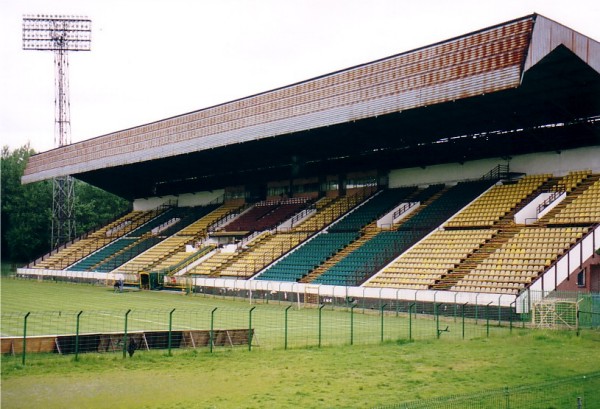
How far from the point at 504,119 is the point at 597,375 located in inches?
984

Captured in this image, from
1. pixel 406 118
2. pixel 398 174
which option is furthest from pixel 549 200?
pixel 398 174

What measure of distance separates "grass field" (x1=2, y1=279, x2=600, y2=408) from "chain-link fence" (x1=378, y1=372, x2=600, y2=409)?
1110mm

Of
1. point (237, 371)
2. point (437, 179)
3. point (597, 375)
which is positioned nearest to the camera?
point (597, 375)

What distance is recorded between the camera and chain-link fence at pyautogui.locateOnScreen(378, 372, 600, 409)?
12836 millimetres

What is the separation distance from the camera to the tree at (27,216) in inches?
3204

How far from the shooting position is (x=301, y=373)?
17094mm

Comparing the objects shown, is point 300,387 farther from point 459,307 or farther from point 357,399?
point 459,307

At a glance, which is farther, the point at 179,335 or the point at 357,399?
the point at 179,335

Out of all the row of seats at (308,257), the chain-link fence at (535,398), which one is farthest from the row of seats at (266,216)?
the chain-link fence at (535,398)

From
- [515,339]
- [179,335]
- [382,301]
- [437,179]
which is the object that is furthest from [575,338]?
[437,179]

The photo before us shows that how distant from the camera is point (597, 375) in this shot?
15344 millimetres

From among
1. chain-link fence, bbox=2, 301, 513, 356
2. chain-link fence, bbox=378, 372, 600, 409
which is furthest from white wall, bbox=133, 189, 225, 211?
chain-link fence, bbox=378, 372, 600, 409

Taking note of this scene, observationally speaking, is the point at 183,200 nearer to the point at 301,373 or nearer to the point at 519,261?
the point at 519,261

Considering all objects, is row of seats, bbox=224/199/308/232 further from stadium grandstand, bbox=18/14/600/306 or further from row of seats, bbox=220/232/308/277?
row of seats, bbox=220/232/308/277
